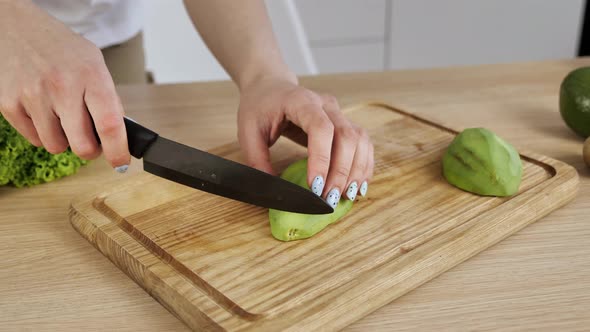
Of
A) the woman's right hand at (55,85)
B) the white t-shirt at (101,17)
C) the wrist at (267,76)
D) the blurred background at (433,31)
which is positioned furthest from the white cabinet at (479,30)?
the woman's right hand at (55,85)

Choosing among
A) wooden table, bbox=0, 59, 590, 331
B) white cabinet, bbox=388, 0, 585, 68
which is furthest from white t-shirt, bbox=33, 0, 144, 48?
white cabinet, bbox=388, 0, 585, 68

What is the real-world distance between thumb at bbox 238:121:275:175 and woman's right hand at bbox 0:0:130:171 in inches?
9.9

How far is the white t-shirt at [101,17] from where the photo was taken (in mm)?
1480

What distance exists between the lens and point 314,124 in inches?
39.2

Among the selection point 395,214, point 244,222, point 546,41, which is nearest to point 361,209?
point 395,214

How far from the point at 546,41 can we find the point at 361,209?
289 centimetres

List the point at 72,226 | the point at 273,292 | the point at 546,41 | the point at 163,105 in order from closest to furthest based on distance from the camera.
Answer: the point at 273,292, the point at 72,226, the point at 163,105, the point at 546,41

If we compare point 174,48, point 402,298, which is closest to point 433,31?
point 174,48

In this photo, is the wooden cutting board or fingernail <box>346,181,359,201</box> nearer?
the wooden cutting board

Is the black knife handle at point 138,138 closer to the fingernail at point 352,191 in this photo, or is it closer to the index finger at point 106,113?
the index finger at point 106,113

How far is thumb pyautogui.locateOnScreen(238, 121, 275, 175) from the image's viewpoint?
1084 mm

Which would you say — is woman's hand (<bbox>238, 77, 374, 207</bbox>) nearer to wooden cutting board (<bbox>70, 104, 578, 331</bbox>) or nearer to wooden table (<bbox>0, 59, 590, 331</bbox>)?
wooden cutting board (<bbox>70, 104, 578, 331</bbox>)

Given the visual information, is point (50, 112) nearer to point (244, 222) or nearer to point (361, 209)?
point (244, 222)

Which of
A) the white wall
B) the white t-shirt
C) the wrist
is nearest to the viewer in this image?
the wrist
